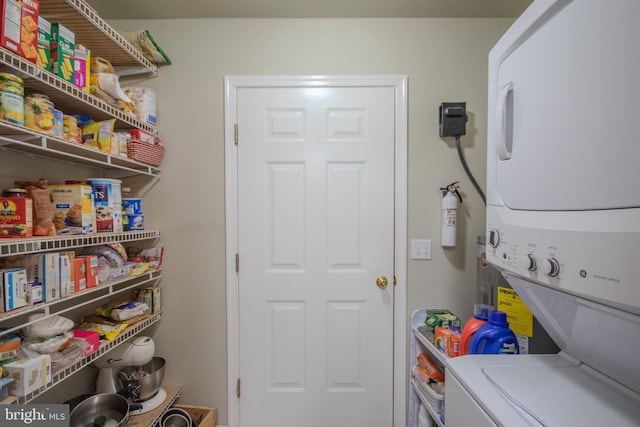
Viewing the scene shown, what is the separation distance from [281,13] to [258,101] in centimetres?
48

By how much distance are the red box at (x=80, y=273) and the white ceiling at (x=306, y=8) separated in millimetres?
1324

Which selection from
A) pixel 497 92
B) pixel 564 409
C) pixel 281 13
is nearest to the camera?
pixel 564 409

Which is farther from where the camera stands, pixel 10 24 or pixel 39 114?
pixel 39 114

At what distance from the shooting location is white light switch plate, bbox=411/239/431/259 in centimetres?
162

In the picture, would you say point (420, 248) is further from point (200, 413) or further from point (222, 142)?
point (200, 413)

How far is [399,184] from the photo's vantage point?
1.61m

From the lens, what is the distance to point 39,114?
969 millimetres

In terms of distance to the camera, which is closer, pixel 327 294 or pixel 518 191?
pixel 518 191

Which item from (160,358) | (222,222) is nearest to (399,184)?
(222,222)

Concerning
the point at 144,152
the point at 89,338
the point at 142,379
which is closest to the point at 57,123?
the point at 144,152

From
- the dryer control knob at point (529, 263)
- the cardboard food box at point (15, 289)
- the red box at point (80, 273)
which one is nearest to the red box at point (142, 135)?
the red box at point (80, 273)

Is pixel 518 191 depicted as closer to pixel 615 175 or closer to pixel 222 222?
pixel 615 175

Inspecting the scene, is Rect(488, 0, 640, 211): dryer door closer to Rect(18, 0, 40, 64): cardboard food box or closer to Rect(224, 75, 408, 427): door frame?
Rect(224, 75, 408, 427): door frame

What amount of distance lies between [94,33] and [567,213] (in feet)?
6.09
